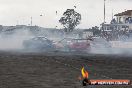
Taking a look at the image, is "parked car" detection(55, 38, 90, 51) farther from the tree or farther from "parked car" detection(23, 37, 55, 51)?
the tree

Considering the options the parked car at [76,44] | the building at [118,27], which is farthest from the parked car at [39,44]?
the building at [118,27]

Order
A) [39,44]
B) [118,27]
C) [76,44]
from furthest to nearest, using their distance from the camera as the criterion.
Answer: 1. [118,27]
2. [39,44]
3. [76,44]

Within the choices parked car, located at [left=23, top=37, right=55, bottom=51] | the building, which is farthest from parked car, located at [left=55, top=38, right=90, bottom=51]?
the building

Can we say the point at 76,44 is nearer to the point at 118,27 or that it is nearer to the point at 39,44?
the point at 39,44

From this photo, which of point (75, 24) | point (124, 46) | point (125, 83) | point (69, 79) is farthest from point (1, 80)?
point (75, 24)

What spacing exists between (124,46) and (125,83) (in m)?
36.6

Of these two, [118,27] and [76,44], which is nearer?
[76,44]

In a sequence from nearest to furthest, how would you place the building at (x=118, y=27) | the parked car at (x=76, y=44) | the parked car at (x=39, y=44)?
1. the parked car at (x=76, y=44)
2. the parked car at (x=39, y=44)
3. the building at (x=118, y=27)

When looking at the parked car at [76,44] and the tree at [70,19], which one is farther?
the tree at [70,19]

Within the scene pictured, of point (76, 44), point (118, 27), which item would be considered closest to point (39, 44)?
point (76, 44)

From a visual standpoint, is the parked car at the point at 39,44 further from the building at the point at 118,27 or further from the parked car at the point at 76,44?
the building at the point at 118,27

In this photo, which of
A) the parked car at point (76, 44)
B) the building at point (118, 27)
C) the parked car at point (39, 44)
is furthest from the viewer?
the building at point (118, 27)

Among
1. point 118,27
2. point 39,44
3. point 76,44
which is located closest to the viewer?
point 76,44

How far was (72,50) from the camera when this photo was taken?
34812 millimetres
